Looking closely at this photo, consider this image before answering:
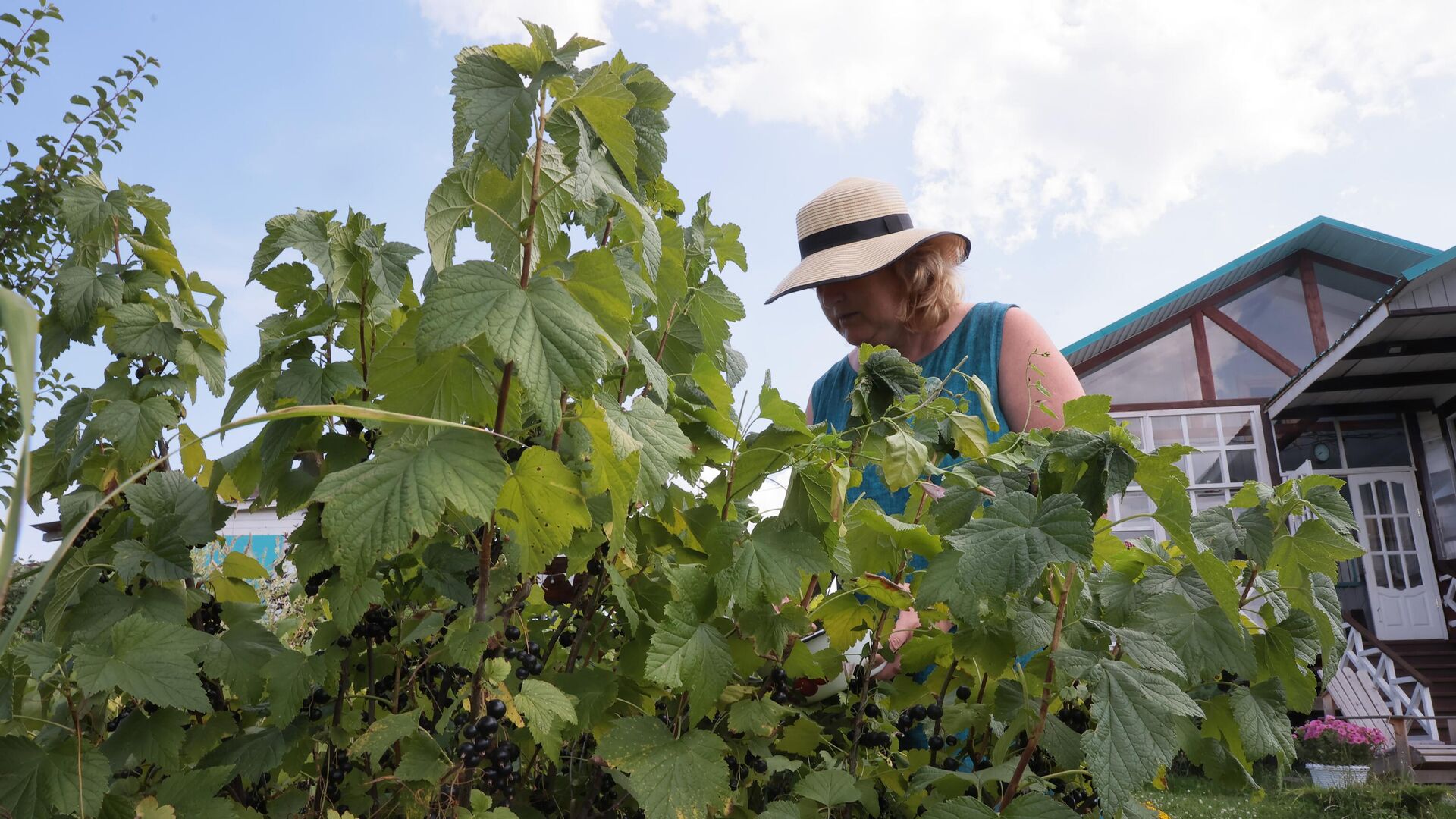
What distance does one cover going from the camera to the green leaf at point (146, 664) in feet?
3.60

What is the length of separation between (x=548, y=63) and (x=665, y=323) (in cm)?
42

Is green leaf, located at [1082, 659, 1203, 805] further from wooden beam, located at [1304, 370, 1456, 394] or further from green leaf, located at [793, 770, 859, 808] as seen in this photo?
wooden beam, located at [1304, 370, 1456, 394]

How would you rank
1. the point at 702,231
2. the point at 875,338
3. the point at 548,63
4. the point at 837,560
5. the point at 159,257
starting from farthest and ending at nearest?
the point at 875,338 < the point at 159,257 < the point at 702,231 < the point at 837,560 < the point at 548,63

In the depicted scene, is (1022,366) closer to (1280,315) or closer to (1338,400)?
(1338,400)

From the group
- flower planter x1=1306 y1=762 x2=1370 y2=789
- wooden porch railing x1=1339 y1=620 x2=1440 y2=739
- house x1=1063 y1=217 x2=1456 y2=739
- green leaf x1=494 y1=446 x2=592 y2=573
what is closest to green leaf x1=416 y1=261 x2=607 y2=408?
green leaf x1=494 y1=446 x2=592 y2=573

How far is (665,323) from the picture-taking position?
4.37 ft

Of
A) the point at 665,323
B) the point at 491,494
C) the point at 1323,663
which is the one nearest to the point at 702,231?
the point at 665,323

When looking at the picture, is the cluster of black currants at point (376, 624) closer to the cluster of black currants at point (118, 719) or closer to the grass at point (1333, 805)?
the cluster of black currants at point (118, 719)

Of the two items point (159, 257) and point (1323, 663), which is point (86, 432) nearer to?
point (159, 257)

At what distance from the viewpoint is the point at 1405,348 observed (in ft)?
40.2

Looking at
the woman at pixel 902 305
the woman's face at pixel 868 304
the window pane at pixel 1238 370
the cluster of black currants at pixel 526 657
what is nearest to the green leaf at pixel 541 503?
the cluster of black currants at pixel 526 657

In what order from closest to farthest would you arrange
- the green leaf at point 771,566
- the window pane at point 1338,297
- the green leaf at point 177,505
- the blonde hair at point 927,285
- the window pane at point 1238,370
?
the green leaf at point 771,566 < the green leaf at point 177,505 < the blonde hair at point 927,285 < the window pane at point 1238,370 < the window pane at point 1338,297

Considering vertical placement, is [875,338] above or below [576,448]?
above

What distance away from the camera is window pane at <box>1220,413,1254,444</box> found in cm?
1478
